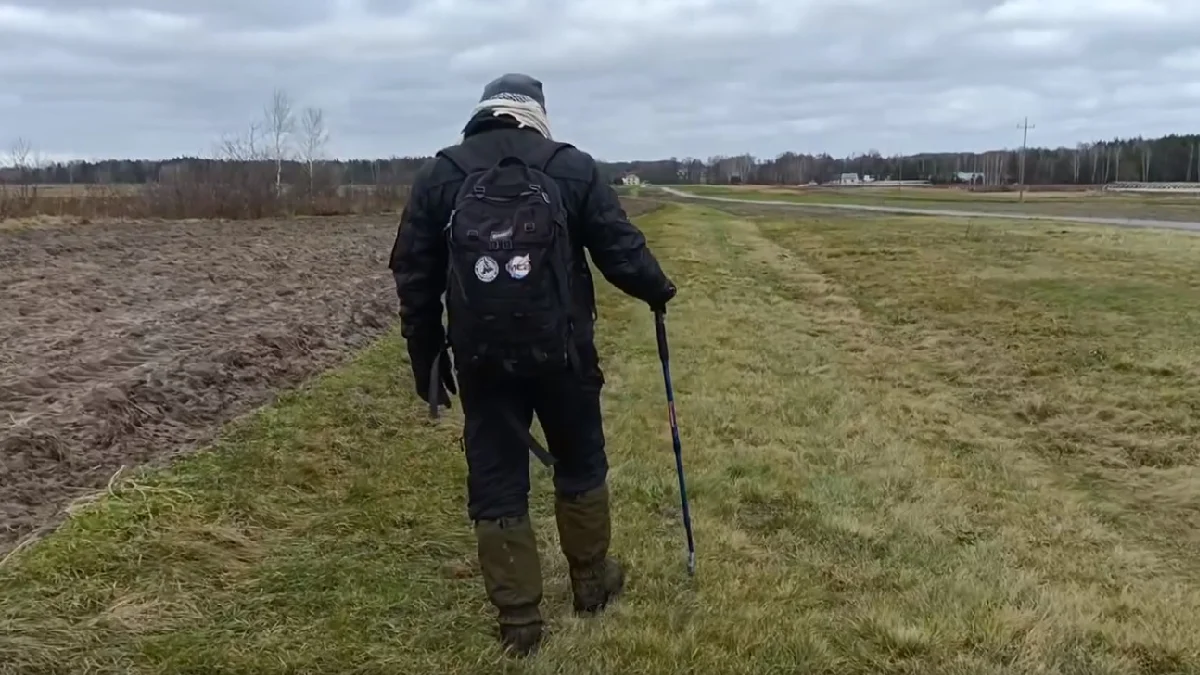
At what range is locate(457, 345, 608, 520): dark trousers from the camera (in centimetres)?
398

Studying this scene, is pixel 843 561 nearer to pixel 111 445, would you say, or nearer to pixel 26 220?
pixel 111 445

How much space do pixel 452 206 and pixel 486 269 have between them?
37 centimetres

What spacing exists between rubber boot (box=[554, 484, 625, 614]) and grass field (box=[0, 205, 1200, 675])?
0.13 m

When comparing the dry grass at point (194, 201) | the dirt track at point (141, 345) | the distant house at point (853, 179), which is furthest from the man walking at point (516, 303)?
the distant house at point (853, 179)

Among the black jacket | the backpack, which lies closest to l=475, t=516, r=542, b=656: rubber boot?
the backpack

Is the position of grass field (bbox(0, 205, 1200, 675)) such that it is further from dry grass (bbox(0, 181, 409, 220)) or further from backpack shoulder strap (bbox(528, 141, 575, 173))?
dry grass (bbox(0, 181, 409, 220))

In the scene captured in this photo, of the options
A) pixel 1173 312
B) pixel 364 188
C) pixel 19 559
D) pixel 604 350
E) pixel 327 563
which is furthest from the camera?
pixel 364 188

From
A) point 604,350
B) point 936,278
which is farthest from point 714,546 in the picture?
point 936,278

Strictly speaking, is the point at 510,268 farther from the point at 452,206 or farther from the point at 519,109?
the point at 519,109

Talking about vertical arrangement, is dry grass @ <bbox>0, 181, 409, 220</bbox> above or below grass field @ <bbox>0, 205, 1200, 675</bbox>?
above

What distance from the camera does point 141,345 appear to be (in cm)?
1010

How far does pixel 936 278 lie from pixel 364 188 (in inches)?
2065

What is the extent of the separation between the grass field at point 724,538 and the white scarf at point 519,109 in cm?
Answer: 207

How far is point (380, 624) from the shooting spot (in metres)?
4.23
